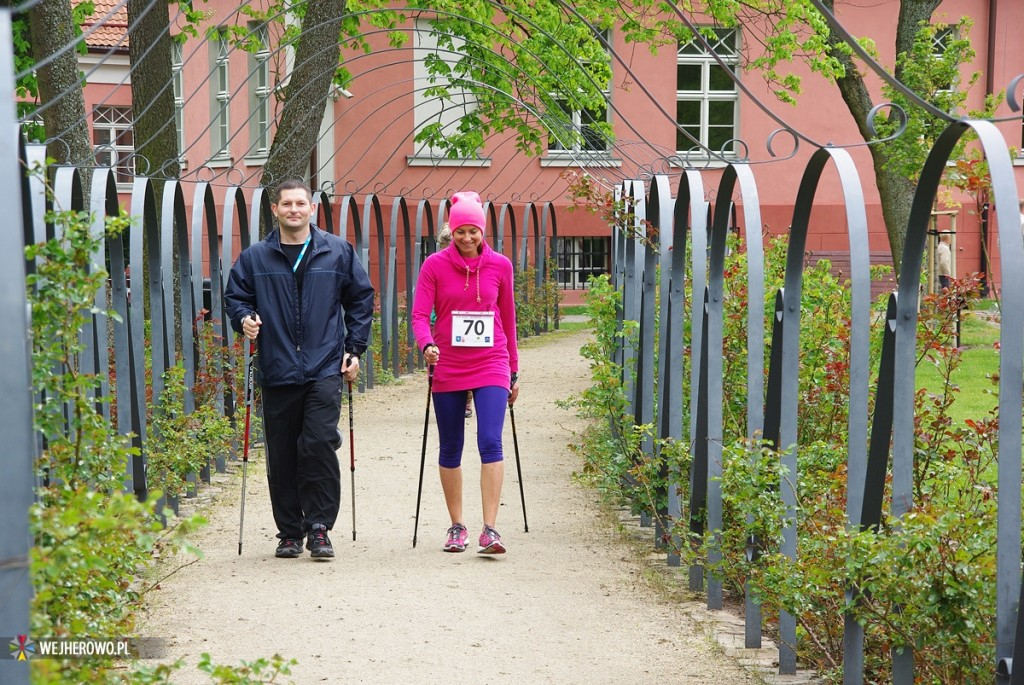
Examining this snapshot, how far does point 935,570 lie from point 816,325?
149 inches

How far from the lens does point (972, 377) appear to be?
45.9 feet

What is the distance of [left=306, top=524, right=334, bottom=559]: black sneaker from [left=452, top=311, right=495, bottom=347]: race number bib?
106 cm

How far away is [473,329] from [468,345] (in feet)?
0.27

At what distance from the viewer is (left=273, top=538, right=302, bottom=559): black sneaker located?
268 inches

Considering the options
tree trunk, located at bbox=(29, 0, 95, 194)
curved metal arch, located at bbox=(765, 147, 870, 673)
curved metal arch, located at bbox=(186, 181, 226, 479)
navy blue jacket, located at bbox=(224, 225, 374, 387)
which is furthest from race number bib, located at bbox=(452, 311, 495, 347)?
tree trunk, located at bbox=(29, 0, 95, 194)

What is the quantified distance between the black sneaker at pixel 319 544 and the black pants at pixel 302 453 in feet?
0.14

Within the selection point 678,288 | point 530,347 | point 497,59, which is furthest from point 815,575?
point 530,347

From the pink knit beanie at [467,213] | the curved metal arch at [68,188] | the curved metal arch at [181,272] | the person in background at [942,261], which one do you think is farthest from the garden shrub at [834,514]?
the person in background at [942,261]

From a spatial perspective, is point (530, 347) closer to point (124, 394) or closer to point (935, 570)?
point (124, 394)

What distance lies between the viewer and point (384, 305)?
14625mm

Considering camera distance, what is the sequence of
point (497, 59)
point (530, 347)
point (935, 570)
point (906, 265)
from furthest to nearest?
point (530, 347) → point (497, 59) → point (906, 265) → point (935, 570)

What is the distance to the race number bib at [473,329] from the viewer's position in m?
6.84

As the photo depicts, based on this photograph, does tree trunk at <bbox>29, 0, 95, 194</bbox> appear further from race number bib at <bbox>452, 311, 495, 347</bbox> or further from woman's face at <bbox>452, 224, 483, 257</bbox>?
race number bib at <bbox>452, 311, 495, 347</bbox>

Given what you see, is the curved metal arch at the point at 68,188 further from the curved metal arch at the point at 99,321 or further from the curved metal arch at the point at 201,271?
the curved metal arch at the point at 201,271
